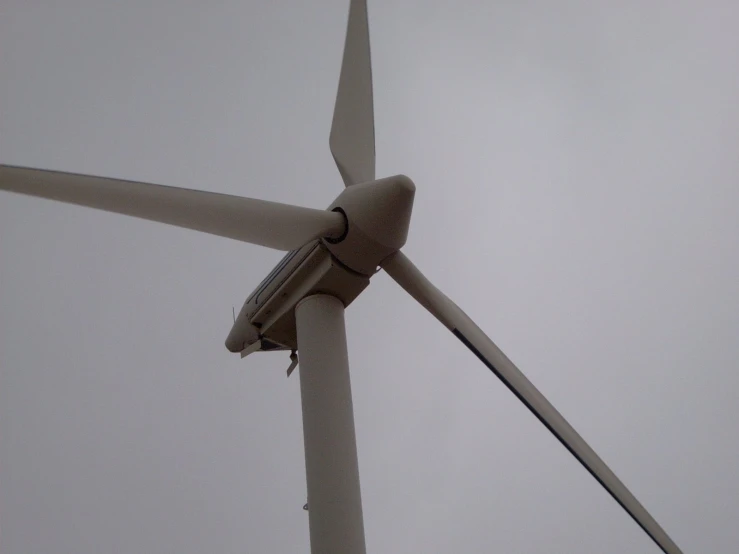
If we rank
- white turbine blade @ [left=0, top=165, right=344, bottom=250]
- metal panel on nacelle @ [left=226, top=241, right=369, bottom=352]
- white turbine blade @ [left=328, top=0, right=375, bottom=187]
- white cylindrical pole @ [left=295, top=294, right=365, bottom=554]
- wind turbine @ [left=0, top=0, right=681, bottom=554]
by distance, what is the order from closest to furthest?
white cylindrical pole @ [left=295, top=294, right=365, bottom=554] → wind turbine @ [left=0, top=0, right=681, bottom=554] → white turbine blade @ [left=0, top=165, right=344, bottom=250] → metal panel on nacelle @ [left=226, top=241, right=369, bottom=352] → white turbine blade @ [left=328, top=0, right=375, bottom=187]

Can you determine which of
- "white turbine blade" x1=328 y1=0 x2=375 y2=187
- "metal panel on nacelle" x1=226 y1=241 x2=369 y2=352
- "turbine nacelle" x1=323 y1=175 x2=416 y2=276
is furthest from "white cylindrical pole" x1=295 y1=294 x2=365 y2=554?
"white turbine blade" x1=328 y1=0 x2=375 y2=187

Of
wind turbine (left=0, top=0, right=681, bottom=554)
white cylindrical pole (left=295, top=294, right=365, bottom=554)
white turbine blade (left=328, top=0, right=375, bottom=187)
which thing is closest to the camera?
Answer: white cylindrical pole (left=295, top=294, right=365, bottom=554)

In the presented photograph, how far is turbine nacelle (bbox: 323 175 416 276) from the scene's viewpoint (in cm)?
833

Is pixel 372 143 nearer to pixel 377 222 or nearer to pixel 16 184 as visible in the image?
pixel 377 222

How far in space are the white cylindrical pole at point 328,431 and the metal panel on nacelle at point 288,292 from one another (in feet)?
0.67

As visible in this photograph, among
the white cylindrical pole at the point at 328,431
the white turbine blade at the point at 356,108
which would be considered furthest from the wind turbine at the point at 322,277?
the white turbine blade at the point at 356,108

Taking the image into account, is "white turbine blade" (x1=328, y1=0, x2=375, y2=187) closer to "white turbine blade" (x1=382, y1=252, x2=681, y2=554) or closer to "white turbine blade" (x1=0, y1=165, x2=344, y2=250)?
A: "white turbine blade" (x1=382, y1=252, x2=681, y2=554)

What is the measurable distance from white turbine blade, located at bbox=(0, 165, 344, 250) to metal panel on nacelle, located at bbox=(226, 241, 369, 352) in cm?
50

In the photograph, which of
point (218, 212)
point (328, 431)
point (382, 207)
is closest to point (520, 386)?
point (328, 431)

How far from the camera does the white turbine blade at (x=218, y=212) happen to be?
8.27 m

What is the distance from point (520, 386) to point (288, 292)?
12.0 feet

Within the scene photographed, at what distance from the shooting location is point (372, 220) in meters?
8.44

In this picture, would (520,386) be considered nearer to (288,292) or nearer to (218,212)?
(288,292)

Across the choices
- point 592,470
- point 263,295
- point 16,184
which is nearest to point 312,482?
point 263,295
